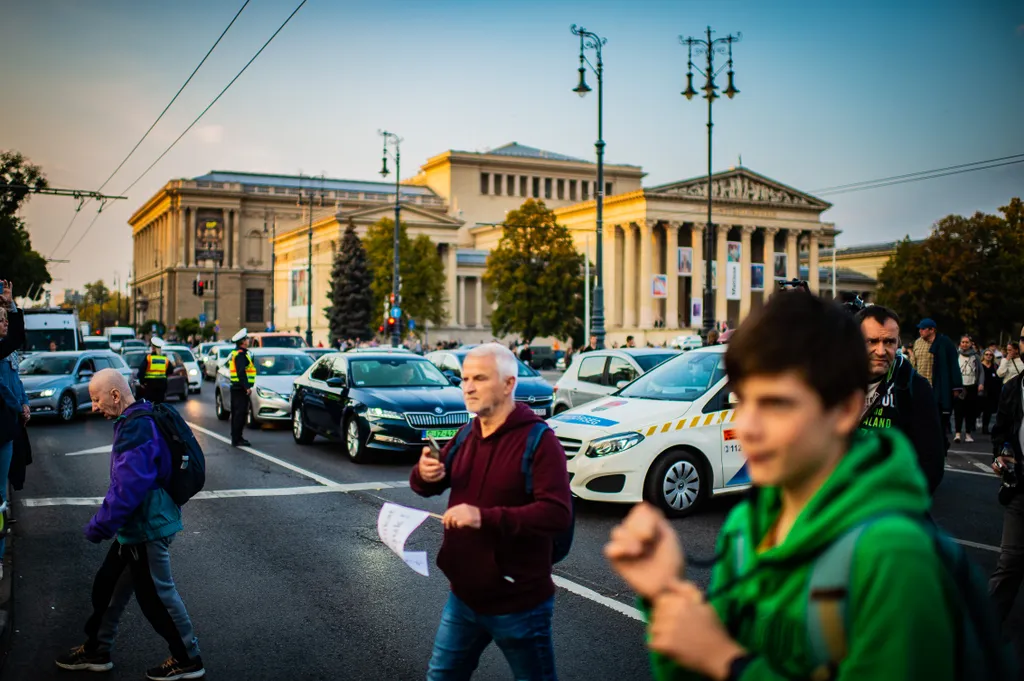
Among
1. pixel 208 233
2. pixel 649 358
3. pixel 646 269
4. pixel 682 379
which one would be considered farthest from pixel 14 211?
pixel 208 233

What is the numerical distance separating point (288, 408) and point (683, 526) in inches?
474

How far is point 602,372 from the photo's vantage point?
55.8 feet

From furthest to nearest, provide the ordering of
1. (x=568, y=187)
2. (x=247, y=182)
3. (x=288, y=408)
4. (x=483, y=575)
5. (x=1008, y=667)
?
(x=247, y=182) → (x=568, y=187) → (x=288, y=408) → (x=483, y=575) → (x=1008, y=667)

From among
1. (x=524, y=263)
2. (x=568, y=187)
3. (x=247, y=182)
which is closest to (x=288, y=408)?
(x=524, y=263)

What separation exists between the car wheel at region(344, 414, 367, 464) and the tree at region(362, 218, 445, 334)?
170ft

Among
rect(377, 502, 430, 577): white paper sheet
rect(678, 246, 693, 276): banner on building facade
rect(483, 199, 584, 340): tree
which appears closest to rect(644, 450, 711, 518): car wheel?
rect(377, 502, 430, 577): white paper sheet

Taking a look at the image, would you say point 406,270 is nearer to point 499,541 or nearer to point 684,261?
point 684,261

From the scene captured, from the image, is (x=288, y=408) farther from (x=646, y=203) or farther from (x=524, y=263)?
(x=646, y=203)

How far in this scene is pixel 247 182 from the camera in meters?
129

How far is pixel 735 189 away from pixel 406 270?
32.7m

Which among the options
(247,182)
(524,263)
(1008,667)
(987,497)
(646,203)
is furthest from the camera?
(247,182)

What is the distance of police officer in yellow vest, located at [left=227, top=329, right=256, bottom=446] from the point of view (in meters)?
16.9

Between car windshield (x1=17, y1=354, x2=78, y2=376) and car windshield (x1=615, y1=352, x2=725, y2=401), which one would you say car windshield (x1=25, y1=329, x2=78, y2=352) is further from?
car windshield (x1=615, y1=352, x2=725, y2=401)

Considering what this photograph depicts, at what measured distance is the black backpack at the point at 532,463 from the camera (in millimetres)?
3307
